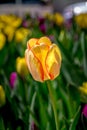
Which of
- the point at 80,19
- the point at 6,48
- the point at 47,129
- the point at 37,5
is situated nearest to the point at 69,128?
Result: the point at 47,129

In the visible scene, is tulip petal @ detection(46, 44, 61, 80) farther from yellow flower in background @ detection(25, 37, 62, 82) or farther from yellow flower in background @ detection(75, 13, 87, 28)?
yellow flower in background @ detection(75, 13, 87, 28)

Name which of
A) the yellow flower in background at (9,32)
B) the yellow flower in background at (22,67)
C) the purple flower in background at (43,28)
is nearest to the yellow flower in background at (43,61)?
the yellow flower in background at (22,67)

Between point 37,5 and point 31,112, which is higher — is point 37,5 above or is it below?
below

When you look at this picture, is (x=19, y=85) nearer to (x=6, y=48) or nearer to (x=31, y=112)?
(x=31, y=112)

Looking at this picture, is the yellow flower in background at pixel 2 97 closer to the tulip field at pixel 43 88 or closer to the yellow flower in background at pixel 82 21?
the tulip field at pixel 43 88

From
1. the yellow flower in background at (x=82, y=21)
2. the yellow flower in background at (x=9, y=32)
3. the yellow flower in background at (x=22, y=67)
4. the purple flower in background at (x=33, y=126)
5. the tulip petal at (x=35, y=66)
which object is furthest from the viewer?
the yellow flower in background at (x=82, y=21)

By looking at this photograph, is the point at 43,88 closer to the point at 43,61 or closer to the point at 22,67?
the point at 22,67

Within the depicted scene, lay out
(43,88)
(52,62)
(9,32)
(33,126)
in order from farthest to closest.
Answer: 1. (9,32)
2. (43,88)
3. (33,126)
4. (52,62)

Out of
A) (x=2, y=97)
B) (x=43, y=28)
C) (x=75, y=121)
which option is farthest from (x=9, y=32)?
(x=75, y=121)

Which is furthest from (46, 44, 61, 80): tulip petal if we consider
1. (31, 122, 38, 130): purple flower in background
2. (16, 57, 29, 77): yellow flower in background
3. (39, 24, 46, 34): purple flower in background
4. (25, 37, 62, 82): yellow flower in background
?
(39, 24, 46, 34): purple flower in background

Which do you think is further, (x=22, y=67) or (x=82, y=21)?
(x=82, y=21)

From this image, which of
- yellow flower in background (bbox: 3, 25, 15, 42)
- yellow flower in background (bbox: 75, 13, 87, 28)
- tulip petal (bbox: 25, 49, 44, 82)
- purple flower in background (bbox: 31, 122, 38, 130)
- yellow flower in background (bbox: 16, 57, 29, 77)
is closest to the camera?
tulip petal (bbox: 25, 49, 44, 82)
